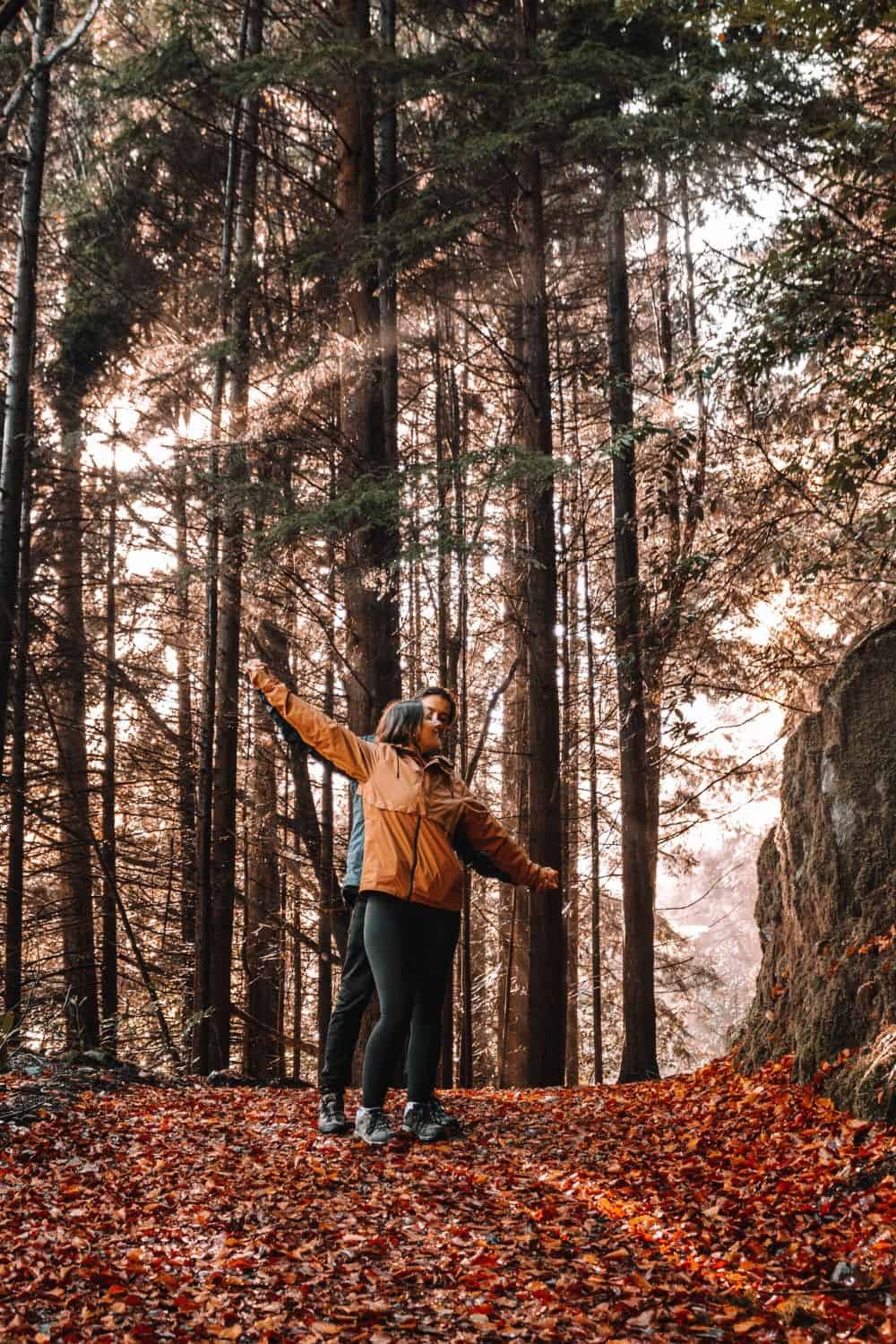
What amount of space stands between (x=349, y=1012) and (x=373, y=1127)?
642 millimetres

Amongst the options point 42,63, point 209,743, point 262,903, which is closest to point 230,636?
point 209,743

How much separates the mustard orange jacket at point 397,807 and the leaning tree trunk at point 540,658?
4.44 metres

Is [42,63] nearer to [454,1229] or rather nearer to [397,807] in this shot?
[397,807]

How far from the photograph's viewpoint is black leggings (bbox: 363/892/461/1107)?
197 inches

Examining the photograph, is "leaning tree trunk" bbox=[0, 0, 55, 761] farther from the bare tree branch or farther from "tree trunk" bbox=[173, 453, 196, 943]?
the bare tree branch

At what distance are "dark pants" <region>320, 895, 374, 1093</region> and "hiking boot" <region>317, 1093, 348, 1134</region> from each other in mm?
41

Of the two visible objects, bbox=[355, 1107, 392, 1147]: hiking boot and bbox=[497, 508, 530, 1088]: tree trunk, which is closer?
bbox=[355, 1107, 392, 1147]: hiking boot

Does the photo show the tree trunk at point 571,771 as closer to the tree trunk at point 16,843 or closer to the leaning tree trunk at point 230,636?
the leaning tree trunk at point 230,636

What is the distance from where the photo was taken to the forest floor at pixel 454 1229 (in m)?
2.93

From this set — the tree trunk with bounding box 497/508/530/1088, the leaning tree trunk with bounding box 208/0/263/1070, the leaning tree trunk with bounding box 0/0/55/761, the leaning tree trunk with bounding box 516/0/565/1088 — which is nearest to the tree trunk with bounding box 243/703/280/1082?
the leaning tree trunk with bounding box 208/0/263/1070

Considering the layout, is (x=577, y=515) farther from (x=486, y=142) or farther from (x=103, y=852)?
(x=103, y=852)

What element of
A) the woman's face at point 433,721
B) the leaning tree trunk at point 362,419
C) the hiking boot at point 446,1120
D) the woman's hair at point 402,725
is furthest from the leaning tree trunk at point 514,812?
the hiking boot at point 446,1120

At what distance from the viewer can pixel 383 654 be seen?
8.85 m

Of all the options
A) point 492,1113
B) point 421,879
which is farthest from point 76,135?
point 492,1113
